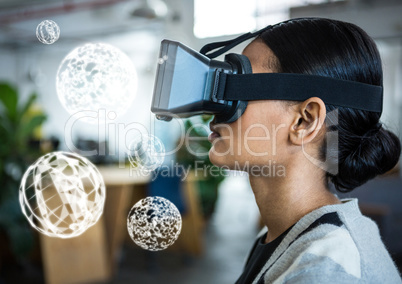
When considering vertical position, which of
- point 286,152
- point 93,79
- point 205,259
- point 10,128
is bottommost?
point 205,259

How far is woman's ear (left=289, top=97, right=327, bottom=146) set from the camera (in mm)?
586

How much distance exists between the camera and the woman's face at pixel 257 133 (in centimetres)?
61

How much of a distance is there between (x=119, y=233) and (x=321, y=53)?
270cm

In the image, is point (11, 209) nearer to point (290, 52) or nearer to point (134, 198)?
point (134, 198)

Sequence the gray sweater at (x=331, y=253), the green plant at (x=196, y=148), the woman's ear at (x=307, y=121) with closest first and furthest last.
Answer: the gray sweater at (x=331, y=253)
the woman's ear at (x=307, y=121)
the green plant at (x=196, y=148)

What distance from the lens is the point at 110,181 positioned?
2.96 metres

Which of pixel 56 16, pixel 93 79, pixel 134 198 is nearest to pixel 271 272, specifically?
pixel 93 79

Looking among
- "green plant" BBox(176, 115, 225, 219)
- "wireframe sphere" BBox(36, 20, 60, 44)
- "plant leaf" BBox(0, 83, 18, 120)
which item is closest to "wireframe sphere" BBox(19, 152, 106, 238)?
"wireframe sphere" BBox(36, 20, 60, 44)

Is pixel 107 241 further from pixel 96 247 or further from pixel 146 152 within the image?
pixel 146 152

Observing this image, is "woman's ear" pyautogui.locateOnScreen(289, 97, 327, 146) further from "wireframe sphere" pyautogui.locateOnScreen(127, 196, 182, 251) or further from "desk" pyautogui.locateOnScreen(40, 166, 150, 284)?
"desk" pyautogui.locateOnScreen(40, 166, 150, 284)

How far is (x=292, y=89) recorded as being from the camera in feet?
1.93

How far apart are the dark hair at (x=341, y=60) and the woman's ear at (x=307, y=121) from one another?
0.9 inches

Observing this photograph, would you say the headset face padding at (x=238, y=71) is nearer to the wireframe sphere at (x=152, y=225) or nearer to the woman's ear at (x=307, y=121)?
the woman's ear at (x=307, y=121)

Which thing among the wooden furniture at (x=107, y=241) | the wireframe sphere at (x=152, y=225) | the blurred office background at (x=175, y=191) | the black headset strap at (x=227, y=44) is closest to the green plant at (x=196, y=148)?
the blurred office background at (x=175, y=191)
